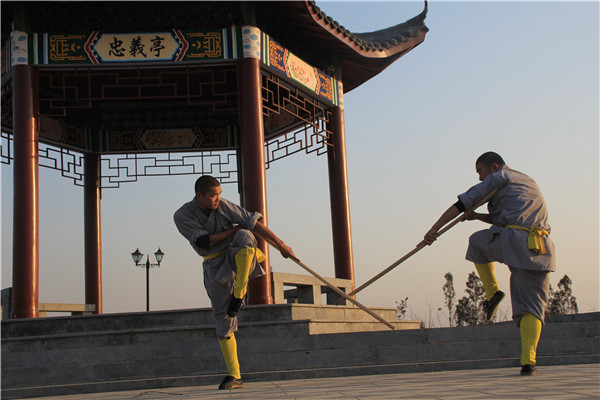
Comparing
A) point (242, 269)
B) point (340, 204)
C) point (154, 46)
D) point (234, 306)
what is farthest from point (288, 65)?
point (234, 306)

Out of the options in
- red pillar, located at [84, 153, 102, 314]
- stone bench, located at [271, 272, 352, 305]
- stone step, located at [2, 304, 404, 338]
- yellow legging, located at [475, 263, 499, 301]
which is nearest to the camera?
yellow legging, located at [475, 263, 499, 301]

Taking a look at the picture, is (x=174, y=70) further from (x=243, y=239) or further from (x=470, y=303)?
(x=470, y=303)

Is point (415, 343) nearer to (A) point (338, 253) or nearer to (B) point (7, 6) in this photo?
(A) point (338, 253)

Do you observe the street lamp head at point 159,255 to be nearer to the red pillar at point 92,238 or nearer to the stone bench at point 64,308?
the red pillar at point 92,238

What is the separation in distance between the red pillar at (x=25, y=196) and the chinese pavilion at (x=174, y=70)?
0.5 inches

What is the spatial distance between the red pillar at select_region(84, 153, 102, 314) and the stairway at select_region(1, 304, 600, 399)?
5437 mm

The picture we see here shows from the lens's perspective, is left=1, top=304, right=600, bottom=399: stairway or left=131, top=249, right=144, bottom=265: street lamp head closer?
left=1, top=304, right=600, bottom=399: stairway

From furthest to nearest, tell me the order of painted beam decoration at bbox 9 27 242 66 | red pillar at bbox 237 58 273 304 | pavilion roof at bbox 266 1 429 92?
pavilion roof at bbox 266 1 429 92 < painted beam decoration at bbox 9 27 242 66 < red pillar at bbox 237 58 273 304

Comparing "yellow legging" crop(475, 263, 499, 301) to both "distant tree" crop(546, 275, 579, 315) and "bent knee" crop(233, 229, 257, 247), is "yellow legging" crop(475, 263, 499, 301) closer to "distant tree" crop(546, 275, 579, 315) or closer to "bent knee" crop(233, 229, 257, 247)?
"bent knee" crop(233, 229, 257, 247)

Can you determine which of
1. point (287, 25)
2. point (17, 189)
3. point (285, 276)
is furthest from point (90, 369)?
point (287, 25)

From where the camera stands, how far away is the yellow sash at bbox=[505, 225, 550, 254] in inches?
175

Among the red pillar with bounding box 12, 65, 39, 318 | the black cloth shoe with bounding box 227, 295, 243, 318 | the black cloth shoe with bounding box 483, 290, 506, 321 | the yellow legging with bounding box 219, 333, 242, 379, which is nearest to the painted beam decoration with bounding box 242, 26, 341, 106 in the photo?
the red pillar with bounding box 12, 65, 39, 318

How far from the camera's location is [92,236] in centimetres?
1183

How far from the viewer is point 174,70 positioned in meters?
9.81
